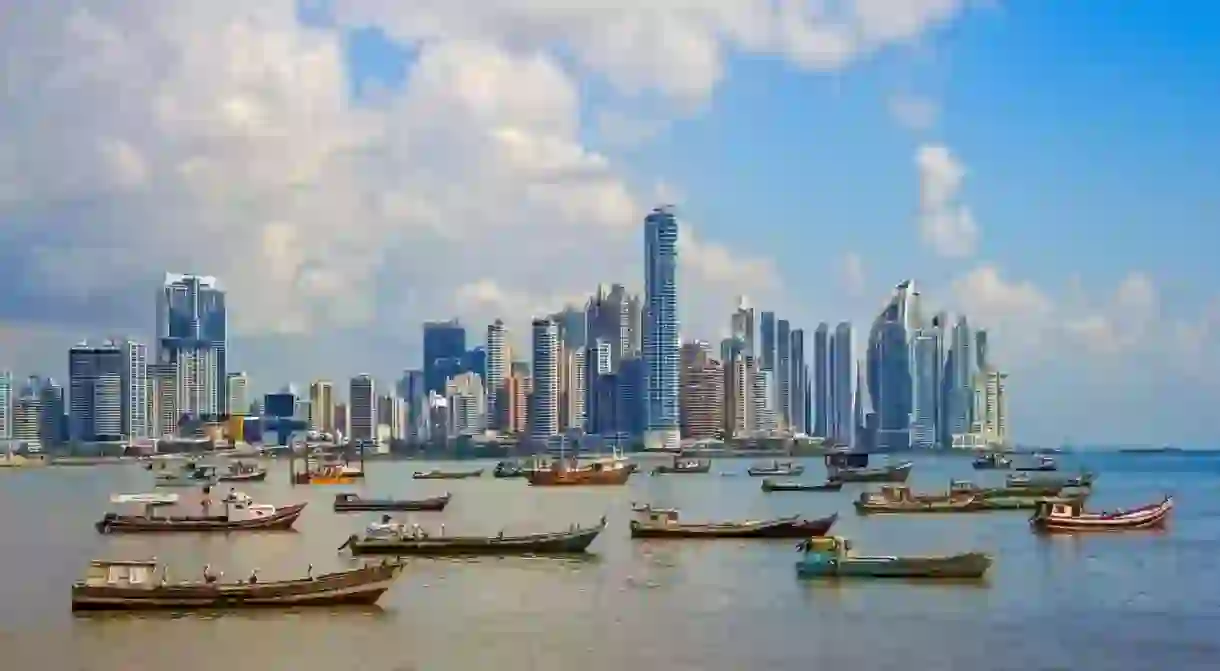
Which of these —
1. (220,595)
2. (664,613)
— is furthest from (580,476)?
(220,595)

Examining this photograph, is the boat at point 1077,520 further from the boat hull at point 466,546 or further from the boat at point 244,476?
the boat at point 244,476

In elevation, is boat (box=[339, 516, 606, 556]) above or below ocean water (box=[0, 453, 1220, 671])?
above

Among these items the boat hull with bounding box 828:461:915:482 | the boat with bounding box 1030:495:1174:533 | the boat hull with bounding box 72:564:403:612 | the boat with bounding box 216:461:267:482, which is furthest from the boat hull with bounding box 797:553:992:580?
the boat with bounding box 216:461:267:482

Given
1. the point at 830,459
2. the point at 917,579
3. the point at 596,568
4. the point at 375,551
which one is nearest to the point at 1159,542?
the point at 917,579

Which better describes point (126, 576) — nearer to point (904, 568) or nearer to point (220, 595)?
point (220, 595)

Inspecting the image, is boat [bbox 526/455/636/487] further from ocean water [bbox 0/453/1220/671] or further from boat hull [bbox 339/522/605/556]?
boat hull [bbox 339/522/605/556]

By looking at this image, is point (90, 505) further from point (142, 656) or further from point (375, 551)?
point (142, 656)

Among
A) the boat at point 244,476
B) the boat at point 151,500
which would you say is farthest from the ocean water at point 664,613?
the boat at point 244,476
